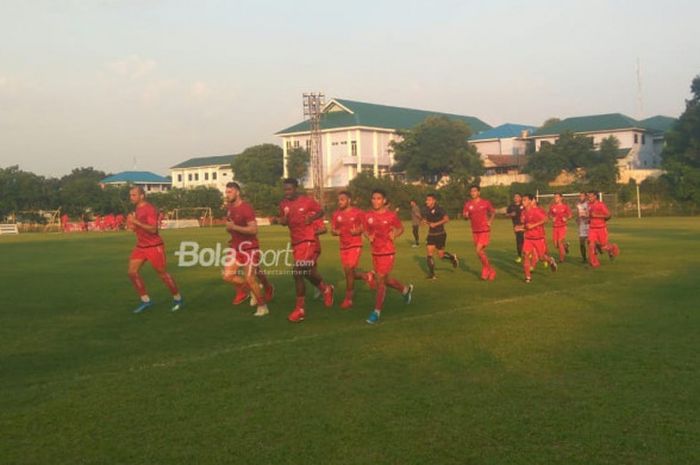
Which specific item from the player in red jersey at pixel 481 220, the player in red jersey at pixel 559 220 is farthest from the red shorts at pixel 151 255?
the player in red jersey at pixel 559 220

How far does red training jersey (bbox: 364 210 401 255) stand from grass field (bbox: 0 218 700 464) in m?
1.13

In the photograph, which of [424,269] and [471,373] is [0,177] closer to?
[424,269]

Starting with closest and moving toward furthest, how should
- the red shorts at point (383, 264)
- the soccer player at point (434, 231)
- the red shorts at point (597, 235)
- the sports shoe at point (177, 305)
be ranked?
the red shorts at point (383, 264)
the sports shoe at point (177, 305)
the soccer player at point (434, 231)
the red shorts at point (597, 235)

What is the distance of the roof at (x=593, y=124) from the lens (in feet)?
248

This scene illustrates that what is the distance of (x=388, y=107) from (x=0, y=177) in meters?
46.4

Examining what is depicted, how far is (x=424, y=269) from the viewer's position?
1952 centimetres

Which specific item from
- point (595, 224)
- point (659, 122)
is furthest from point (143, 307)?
point (659, 122)

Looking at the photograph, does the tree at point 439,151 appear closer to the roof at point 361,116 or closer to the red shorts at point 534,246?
the roof at point 361,116

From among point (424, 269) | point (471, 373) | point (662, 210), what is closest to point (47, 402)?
point (471, 373)

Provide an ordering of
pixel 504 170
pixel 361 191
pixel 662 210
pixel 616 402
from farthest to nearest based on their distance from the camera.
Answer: pixel 504 170 < pixel 361 191 < pixel 662 210 < pixel 616 402

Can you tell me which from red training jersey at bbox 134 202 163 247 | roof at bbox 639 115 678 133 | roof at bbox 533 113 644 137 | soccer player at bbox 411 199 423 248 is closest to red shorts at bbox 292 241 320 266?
red training jersey at bbox 134 202 163 247

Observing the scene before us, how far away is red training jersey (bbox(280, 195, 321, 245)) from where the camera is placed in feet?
36.9

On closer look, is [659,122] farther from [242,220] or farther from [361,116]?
[242,220]

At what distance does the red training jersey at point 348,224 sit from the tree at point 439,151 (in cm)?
6012
